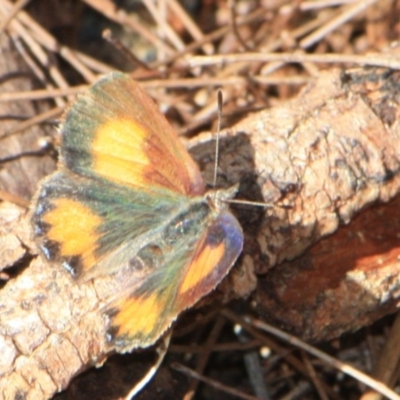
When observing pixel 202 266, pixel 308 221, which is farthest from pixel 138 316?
pixel 308 221

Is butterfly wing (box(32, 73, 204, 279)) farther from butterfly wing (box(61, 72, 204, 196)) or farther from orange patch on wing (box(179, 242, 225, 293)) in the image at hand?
orange patch on wing (box(179, 242, 225, 293))

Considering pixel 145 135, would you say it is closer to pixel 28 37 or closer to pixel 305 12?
pixel 28 37

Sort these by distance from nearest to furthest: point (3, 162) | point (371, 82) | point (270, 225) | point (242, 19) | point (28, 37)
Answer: point (270, 225)
point (371, 82)
point (3, 162)
point (28, 37)
point (242, 19)

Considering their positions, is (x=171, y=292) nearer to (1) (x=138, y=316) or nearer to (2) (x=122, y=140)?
(1) (x=138, y=316)

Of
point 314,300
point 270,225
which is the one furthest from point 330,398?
point 270,225

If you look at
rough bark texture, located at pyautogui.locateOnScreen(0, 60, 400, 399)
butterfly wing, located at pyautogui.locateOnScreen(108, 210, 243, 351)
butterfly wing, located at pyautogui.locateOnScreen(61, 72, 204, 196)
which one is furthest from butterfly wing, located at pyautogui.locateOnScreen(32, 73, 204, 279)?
butterfly wing, located at pyautogui.locateOnScreen(108, 210, 243, 351)

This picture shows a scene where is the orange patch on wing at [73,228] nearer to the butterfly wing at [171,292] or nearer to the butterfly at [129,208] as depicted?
the butterfly at [129,208]
